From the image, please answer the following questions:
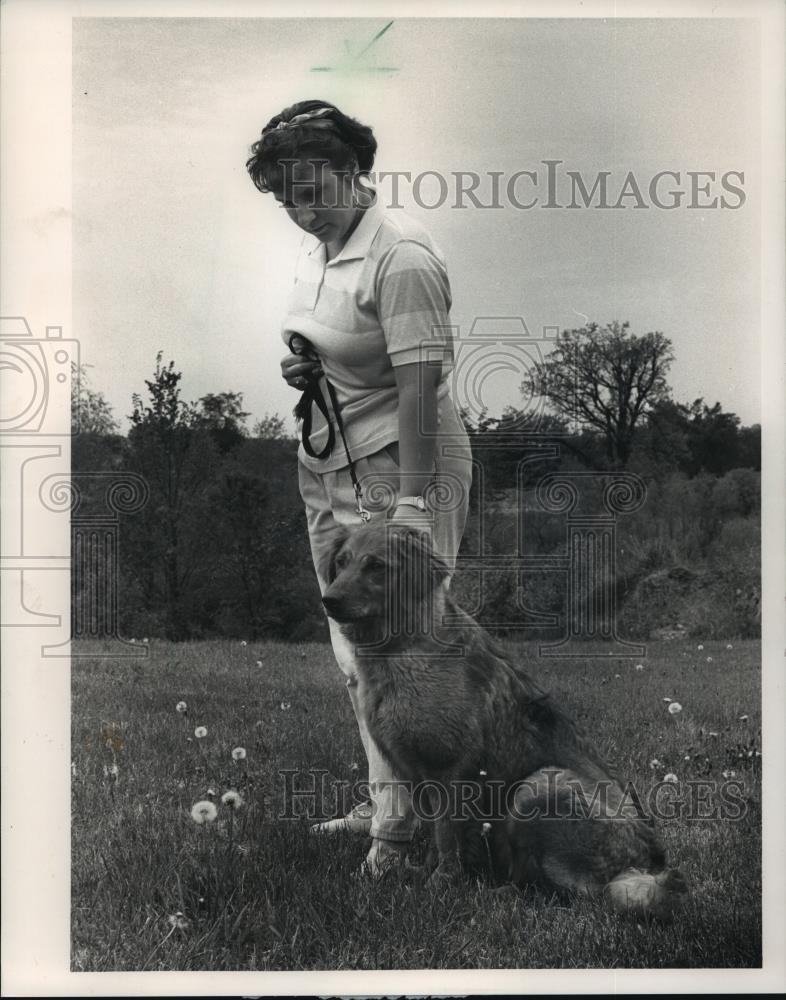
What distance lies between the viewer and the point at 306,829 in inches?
125

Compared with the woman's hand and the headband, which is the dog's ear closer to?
the woman's hand

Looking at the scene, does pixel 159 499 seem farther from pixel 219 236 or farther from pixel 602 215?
pixel 602 215

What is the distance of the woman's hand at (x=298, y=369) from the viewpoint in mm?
3141

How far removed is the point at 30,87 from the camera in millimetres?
3109

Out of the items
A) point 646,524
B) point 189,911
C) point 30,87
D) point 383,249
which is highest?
point 30,87

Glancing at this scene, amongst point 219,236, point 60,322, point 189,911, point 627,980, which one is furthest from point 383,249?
point 627,980

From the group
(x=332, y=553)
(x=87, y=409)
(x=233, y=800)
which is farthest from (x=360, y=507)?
(x=233, y=800)

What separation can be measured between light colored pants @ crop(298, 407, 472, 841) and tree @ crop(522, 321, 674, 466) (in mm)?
341

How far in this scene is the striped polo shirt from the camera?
3.01 metres

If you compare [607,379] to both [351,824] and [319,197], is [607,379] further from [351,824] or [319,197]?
[351,824]

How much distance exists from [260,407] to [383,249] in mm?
644

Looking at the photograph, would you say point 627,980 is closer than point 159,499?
Yes

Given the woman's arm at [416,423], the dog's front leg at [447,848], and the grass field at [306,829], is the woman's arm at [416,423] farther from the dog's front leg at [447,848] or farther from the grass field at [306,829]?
the dog's front leg at [447,848]

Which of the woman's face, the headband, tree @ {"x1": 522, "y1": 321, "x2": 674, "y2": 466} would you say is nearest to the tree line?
tree @ {"x1": 522, "y1": 321, "x2": 674, "y2": 466}
